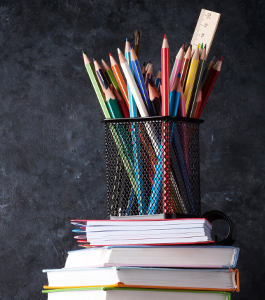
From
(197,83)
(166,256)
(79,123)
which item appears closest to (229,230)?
(166,256)

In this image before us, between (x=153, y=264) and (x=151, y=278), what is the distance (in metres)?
0.02

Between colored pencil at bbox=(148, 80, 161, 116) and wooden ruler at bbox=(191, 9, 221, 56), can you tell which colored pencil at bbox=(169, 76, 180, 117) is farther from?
wooden ruler at bbox=(191, 9, 221, 56)

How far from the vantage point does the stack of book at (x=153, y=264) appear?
0.61 meters

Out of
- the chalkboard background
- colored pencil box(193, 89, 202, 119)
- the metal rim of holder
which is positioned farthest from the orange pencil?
the chalkboard background

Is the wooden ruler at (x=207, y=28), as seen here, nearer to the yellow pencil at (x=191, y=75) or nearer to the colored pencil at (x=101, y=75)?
the yellow pencil at (x=191, y=75)

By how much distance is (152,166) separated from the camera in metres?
0.69

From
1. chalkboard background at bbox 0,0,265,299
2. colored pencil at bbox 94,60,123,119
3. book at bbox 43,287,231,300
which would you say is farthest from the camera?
chalkboard background at bbox 0,0,265,299

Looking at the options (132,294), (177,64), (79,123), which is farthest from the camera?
(79,123)

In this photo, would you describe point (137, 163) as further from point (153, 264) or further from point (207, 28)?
point (207, 28)

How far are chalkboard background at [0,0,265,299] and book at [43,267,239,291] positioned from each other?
1.43ft

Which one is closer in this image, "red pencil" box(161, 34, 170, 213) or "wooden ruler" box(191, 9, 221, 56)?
"red pencil" box(161, 34, 170, 213)

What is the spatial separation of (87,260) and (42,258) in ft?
1.60

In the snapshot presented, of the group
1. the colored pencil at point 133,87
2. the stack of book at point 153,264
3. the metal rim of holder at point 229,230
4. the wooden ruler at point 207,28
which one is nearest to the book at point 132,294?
the stack of book at point 153,264

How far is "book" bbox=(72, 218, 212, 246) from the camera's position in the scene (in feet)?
2.03
